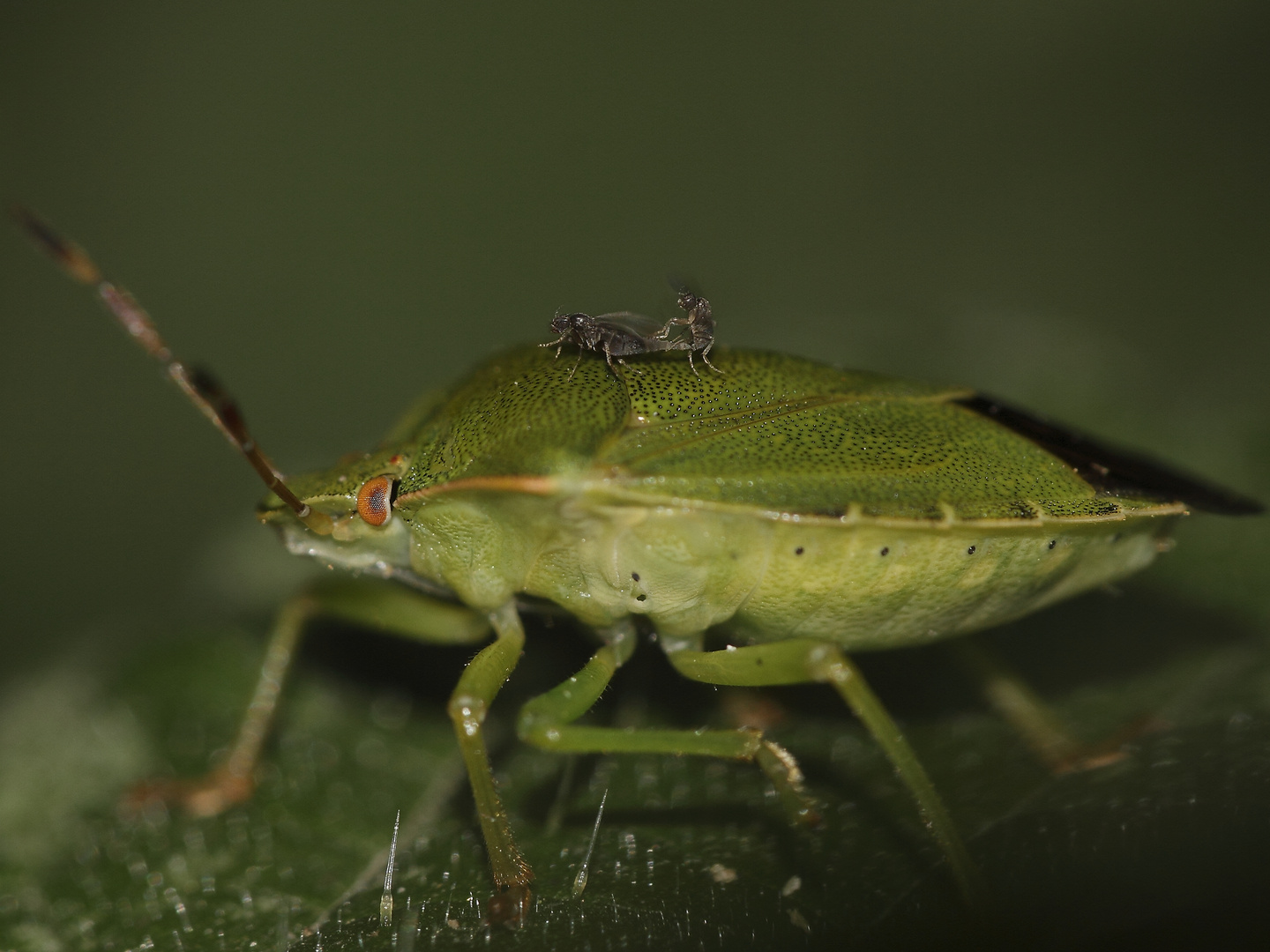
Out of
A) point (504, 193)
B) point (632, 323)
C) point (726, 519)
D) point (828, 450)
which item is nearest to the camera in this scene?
point (726, 519)

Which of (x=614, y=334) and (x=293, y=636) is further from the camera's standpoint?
(x=293, y=636)

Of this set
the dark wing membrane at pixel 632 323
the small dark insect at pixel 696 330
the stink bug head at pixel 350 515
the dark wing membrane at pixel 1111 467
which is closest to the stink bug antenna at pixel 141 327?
the stink bug head at pixel 350 515

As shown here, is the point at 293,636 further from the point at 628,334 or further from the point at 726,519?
the point at 726,519

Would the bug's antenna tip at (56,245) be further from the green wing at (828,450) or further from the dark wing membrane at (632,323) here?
the green wing at (828,450)

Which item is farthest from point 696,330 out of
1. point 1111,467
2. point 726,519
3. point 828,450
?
point 1111,467

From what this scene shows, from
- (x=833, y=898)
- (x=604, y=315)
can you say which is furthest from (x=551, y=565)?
(x=833, y=898)

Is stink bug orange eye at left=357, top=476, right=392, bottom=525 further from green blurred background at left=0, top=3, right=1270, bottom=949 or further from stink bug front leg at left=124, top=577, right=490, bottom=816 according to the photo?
green blurred background at left=0, top=3, right=1270, bottom=949
